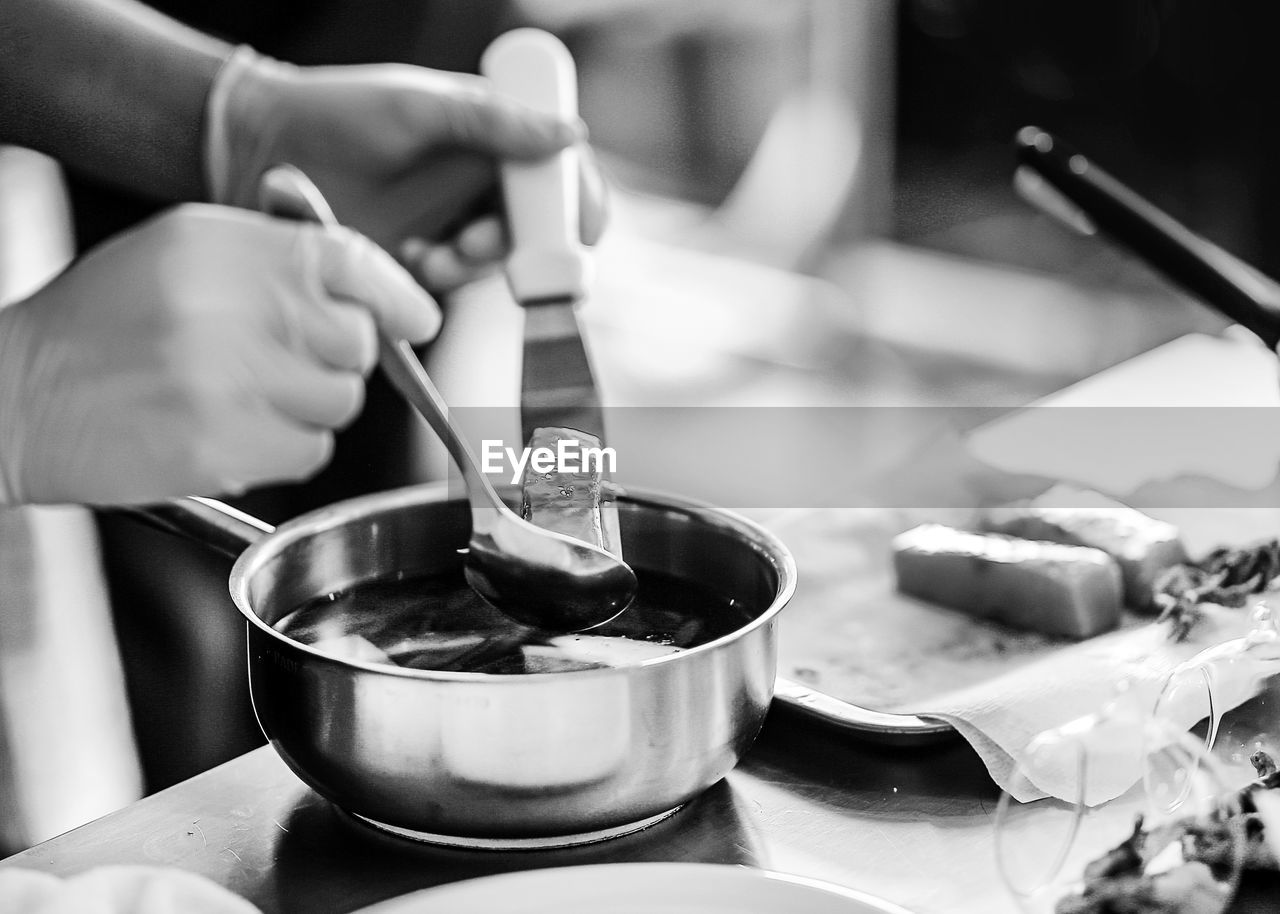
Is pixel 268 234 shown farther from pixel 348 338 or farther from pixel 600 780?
pixel 600 780

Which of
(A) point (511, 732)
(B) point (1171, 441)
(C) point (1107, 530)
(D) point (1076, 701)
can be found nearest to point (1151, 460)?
(B) point (1171, 441)

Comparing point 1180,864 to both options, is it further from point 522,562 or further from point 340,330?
point 340,330

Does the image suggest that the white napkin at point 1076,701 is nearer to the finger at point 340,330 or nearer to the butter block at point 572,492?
the butter block at point 572,492

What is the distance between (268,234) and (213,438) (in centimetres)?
17

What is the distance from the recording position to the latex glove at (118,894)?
2.01 feet

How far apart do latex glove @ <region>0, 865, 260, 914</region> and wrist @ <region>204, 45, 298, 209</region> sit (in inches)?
35.7

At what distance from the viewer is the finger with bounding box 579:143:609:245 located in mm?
1297

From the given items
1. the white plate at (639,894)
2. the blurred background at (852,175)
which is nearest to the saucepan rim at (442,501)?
the white plate at (639,894)

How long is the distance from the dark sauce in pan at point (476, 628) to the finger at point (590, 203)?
436 millimetres

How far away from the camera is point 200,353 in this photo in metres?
1.04

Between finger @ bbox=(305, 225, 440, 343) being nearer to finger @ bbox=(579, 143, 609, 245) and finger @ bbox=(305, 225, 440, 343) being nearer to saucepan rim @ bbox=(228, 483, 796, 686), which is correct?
saucepan rim @ bbox=(228, 483, 796, 686)

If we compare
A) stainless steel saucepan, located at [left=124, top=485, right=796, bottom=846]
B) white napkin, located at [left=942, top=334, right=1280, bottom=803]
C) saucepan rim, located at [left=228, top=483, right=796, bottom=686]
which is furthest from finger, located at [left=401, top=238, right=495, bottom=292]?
white napkin, located at [left=942, top=334, right=1280, bottom=803]

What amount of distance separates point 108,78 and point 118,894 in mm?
→ 1033

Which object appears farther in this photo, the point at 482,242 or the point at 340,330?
the point at 482,242
